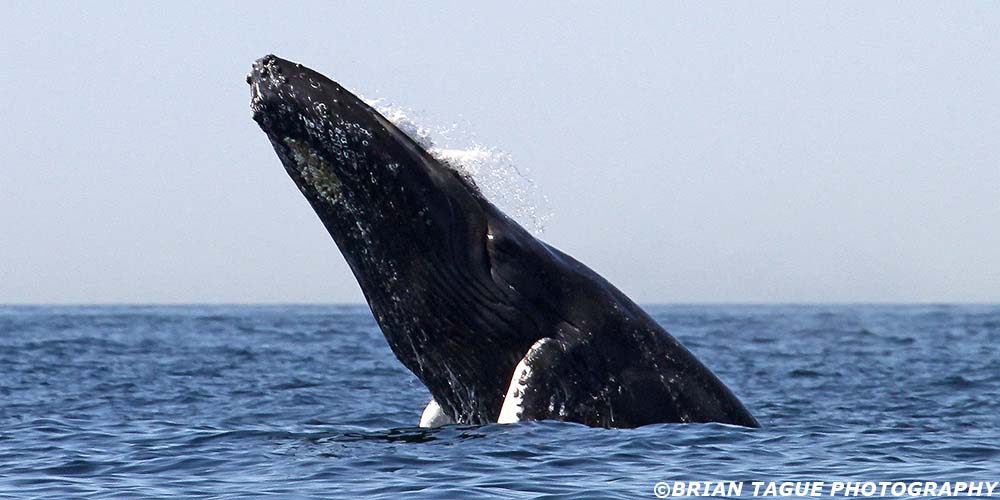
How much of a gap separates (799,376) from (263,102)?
20552 millimetres

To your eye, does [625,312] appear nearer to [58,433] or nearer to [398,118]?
[398,118]

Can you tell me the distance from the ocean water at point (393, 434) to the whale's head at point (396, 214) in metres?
0.90

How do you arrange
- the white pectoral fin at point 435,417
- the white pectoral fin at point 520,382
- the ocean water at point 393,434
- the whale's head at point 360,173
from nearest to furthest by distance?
the ocean water at point 393,434, the white pectoral fin at point 520,382, the whale's head at point 360,173, the white pectoral fin at point 435,417

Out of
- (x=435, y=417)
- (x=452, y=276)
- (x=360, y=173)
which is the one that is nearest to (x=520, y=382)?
(x=452, y=276)

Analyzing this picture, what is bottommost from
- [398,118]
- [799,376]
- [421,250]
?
[799,376]

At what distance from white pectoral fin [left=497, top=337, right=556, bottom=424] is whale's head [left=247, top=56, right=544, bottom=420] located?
21 cm

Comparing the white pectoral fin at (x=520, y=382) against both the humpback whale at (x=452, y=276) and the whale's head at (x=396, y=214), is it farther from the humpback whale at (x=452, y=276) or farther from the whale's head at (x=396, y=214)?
the whale's head at (x=396, y=214)

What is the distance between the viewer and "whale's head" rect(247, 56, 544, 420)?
38.9 ft

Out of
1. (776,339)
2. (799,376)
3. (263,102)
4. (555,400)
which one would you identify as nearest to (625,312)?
(555,400)

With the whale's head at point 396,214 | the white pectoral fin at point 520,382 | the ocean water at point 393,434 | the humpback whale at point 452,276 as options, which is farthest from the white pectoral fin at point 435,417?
the white pectoral fin at point 520,382

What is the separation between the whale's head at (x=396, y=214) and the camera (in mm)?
11844

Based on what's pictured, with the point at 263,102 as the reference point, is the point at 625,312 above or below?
below

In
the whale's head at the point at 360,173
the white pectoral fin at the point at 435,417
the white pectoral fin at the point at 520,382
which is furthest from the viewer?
the white pectoral fin at the point at 435,417

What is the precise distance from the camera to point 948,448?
13758 millimetres
